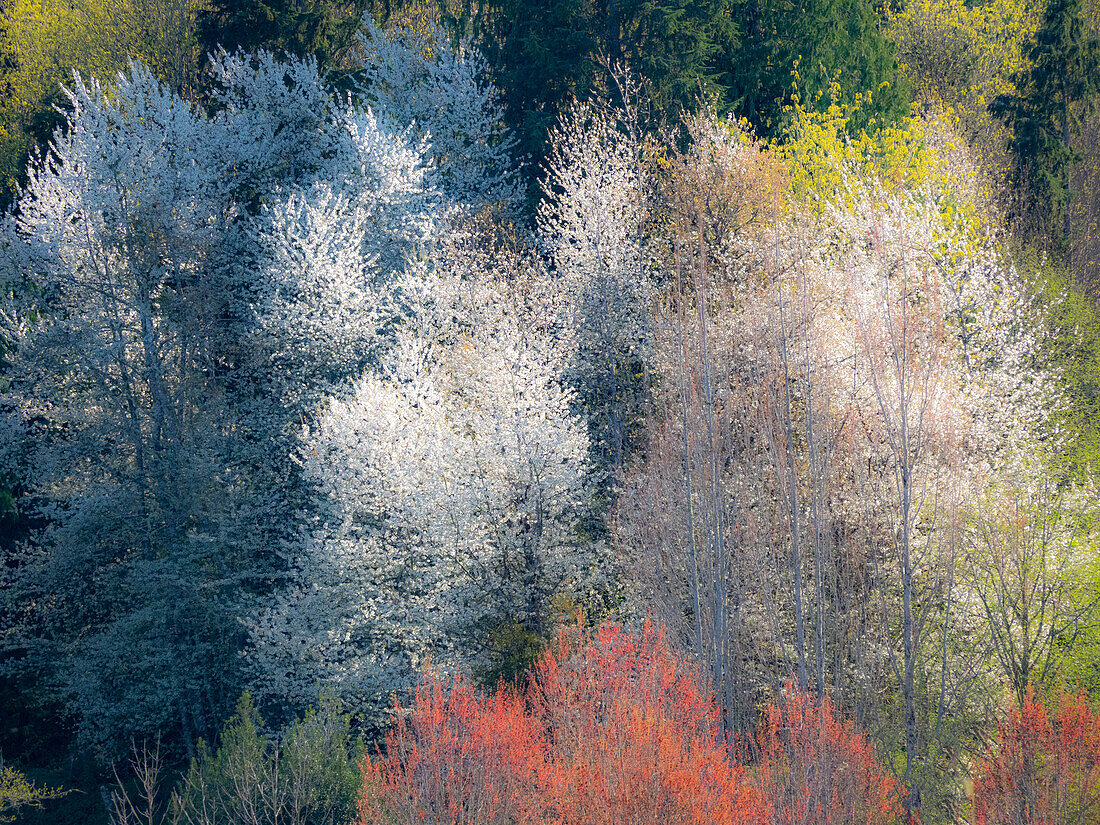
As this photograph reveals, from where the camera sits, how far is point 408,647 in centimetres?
2228

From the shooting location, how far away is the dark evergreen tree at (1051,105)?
27938mm

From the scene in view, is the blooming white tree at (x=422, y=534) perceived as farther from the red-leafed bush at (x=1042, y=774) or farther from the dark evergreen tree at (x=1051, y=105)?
the dark evergreen tree at (x=1051, y=105)

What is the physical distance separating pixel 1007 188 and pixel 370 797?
24.4m

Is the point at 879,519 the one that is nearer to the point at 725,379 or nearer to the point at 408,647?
the point at 725,379

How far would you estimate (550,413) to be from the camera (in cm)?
2373

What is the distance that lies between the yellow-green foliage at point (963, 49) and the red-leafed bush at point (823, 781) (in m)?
24.3

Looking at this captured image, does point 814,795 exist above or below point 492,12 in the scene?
below

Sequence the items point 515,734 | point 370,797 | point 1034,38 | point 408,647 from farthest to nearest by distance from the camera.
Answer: point 1034,38 < point 408,647 < point 515,734 < point 370,797

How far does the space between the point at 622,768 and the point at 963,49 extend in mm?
30286

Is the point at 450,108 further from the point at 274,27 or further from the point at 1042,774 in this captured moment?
the point at 1042,774

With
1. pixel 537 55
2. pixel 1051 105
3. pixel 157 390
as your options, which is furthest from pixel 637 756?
pixel 1051 105

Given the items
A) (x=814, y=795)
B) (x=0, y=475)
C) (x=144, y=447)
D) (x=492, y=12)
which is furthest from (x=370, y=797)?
(x=492, y=12)

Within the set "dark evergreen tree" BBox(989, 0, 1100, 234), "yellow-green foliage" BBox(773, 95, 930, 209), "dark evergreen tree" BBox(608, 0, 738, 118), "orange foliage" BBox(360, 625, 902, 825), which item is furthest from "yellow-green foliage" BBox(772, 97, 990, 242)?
"orange foliage" BBox(360, 625, 902, 825)

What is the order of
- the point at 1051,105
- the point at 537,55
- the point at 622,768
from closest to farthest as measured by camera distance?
the point at 622,768, the point at 1051,105, the point at 537,55
